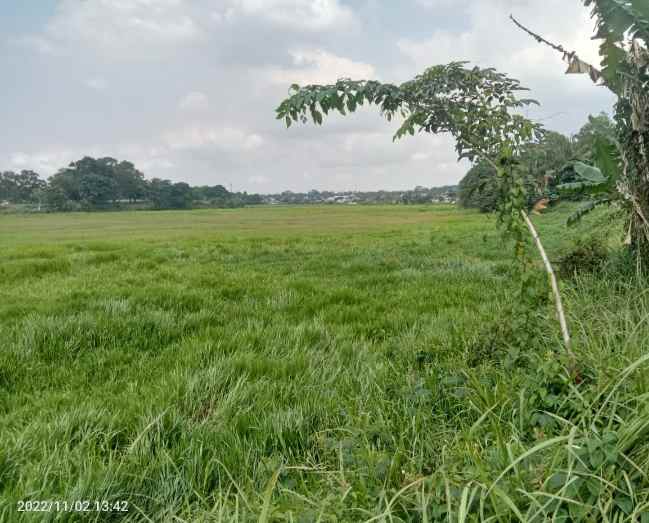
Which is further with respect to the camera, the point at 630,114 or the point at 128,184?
the point at 128,184

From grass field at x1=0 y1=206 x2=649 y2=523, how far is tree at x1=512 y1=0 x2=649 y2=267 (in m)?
Result: 0.60

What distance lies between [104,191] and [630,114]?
275 feet

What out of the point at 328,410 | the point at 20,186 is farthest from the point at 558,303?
the point at 20,186

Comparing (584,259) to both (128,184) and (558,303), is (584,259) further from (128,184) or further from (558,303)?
(128,184)

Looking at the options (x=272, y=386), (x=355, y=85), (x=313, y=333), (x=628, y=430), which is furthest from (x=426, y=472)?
(x=355, y=85)

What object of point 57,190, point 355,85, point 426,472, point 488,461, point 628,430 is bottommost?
point 426,472

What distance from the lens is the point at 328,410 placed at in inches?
87.4

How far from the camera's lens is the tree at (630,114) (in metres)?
2.79

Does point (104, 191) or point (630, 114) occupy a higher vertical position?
point (104, 191)

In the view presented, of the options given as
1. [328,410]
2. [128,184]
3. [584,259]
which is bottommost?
[328,410]

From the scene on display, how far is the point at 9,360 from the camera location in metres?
2.87

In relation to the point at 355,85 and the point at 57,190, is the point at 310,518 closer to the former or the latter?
the point at 355,85

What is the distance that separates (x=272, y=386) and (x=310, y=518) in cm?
123

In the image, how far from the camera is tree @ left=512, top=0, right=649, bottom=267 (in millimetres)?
2789
